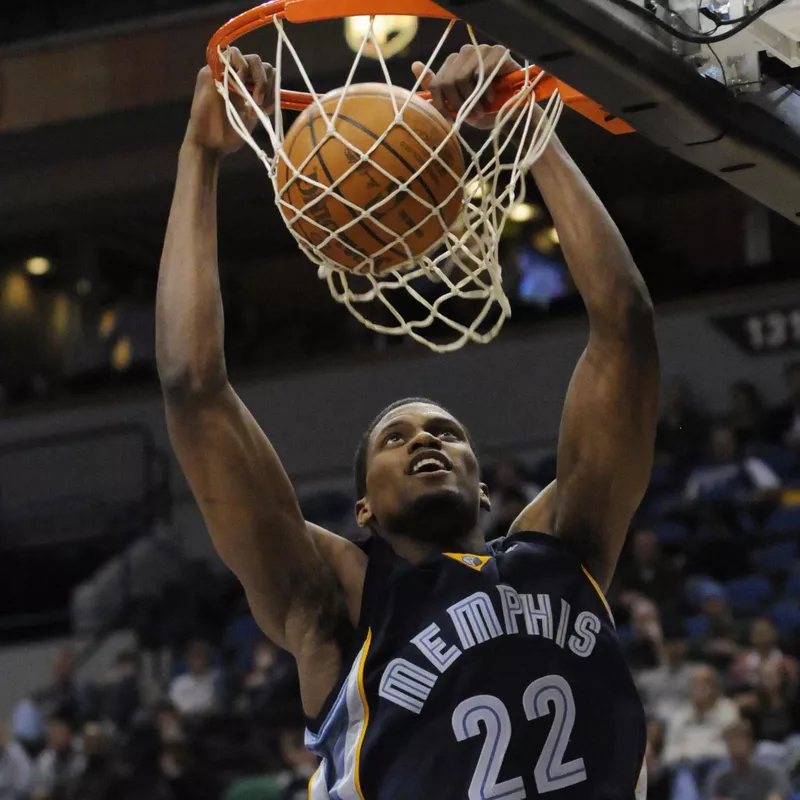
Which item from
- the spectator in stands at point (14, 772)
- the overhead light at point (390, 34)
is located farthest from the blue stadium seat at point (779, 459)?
the spectator in stands at point (14, 772)

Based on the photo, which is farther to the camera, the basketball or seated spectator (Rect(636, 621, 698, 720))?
seated spectator (Rect(636, 621, 698, 720))

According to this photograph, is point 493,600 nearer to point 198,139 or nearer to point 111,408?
point 198,139

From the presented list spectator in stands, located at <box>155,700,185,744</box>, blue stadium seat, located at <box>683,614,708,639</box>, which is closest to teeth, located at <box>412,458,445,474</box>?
blue stadium seat, located at <box>683,614,708,639</box>

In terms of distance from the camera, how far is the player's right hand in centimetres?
307

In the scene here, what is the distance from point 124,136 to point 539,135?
802cm

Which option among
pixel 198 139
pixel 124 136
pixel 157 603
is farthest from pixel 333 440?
pixel 198 139

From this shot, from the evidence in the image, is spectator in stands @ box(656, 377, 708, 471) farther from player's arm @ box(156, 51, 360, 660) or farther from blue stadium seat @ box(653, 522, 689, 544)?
player's arm @ box(156, 51, 360, 660)

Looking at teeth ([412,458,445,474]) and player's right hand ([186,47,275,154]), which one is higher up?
player's right hand ([186,47,275,154])

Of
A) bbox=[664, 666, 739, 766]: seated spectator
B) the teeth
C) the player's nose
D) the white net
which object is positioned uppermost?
the white net

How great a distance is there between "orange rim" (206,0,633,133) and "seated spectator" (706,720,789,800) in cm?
430

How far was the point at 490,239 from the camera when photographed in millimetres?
3031

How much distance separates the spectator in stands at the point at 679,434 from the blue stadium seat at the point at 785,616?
152cm

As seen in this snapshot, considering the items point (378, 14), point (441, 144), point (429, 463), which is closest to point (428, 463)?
point (429, 463)

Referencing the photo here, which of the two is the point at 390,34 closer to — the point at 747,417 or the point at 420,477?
the point at 747,417
